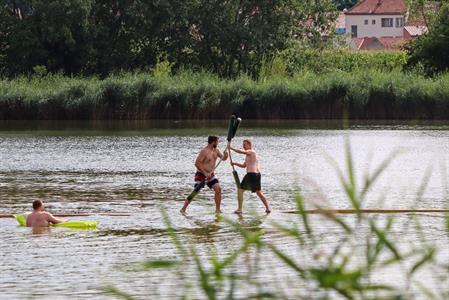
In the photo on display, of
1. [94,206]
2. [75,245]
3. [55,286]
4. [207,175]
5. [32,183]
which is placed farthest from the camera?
[32,183]

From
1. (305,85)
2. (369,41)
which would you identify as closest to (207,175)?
(305,85)

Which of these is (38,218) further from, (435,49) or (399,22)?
(399,22)

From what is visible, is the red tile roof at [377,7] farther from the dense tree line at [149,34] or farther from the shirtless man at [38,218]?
the shirtless man at [38,218]

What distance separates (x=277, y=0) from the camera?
69.8m

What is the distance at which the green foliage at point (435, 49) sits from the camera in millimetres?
64500

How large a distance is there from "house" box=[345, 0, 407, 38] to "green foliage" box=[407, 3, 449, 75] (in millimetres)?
72520

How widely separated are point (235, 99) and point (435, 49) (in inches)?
501

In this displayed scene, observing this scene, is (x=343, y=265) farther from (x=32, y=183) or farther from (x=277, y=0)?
(x=277, y=0)

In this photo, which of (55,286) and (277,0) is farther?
(277,0)

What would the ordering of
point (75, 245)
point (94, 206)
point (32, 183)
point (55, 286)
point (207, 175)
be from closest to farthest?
point (55, 286) < point (75, 245) < point (207, 175) < point (94, 206) < point (32, 183)

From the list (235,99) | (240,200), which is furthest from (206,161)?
(235,99)

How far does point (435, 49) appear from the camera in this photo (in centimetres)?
6500

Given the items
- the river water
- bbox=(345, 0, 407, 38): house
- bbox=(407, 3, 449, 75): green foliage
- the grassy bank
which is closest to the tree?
bbox=(407, 3, 449, 75): green foliage

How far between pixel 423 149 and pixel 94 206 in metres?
18.3
